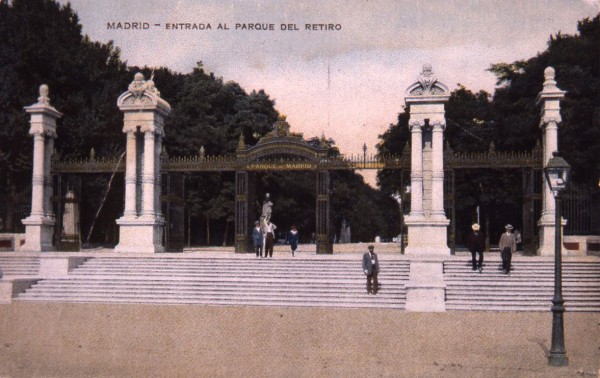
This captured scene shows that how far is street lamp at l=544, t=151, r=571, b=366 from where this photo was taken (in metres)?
10.7

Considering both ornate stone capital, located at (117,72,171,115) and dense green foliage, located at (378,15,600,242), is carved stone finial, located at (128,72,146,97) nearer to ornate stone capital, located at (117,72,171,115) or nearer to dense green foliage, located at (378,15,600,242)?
ornate stone capital, located at (117,72,171,115)

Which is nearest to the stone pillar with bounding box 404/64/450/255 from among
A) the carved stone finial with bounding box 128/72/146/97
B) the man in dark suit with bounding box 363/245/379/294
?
the man in dark suit with bounding box 363/245/379/294

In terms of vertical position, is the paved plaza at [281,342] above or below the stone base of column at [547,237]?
below

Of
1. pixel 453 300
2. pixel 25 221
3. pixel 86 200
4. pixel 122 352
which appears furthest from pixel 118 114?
pixel 122 352

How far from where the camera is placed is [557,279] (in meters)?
11.2

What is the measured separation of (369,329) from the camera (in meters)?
14.0

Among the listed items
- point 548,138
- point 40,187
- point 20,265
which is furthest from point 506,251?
point 40,187

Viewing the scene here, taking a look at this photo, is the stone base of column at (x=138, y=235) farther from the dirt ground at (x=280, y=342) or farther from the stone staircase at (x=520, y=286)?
the stone staircase at (x=520, y=286)

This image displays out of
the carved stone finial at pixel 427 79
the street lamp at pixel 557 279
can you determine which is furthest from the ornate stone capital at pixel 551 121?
the street lamp at pixel 557 279

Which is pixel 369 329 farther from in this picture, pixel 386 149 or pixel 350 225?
pixel 350 225

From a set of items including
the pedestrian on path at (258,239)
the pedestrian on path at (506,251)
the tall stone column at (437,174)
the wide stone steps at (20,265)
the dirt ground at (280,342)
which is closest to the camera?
the dirt ground at (280,342)

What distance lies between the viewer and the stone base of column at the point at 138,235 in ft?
77.9

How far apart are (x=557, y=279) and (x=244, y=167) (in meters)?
14.7

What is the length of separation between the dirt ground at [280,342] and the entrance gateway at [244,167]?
6346 mm
